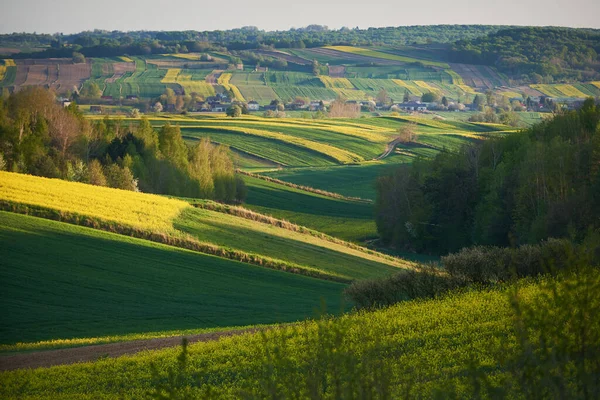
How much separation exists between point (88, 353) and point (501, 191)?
45321 mm

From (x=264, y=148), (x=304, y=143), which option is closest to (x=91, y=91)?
(x=264, y=148)

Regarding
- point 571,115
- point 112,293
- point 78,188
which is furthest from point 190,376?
point 571,115

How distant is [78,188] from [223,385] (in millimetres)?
40393

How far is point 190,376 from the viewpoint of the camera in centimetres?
1833

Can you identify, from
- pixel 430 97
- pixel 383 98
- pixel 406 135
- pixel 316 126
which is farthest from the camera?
pixel 383 98

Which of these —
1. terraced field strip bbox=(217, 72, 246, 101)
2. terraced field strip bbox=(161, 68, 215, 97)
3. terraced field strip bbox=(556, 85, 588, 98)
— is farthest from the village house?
terraced field strip bbox=(556, 85, 588, 98)

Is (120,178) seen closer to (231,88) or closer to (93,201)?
(93,201)

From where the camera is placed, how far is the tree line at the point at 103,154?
238ft

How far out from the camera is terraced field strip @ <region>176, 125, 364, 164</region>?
118375 mm

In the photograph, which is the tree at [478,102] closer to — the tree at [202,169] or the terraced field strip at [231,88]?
the terraced field strip at [231,88]

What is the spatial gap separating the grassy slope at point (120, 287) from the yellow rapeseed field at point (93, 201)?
349cm

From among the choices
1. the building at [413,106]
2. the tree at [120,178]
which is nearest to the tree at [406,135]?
the building at [413,106]

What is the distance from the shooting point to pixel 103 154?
3196 inches

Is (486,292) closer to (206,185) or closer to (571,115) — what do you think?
(571,115)
